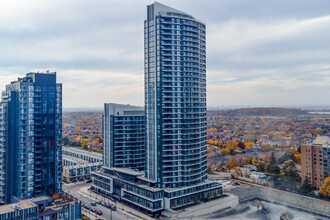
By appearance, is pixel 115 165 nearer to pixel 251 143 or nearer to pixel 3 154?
pixel 3 154

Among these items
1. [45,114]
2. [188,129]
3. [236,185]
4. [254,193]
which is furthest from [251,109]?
[45,114]

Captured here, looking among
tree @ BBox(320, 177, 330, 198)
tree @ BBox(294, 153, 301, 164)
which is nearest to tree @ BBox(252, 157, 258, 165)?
tree @ BBox(294, 153, 301, 164)

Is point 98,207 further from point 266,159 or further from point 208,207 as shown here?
point 266,159

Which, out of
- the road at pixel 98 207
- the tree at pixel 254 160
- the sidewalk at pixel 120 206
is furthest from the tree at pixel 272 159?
Result: the road at pixel 98 207

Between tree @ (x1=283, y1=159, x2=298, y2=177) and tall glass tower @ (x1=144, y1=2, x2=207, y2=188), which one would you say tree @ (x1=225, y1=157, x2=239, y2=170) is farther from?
tall glass tower @ (x1=144, y1=2, x2=207, y2=188)

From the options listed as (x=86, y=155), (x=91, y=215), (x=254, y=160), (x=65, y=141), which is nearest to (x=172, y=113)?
(x=91, y=215)

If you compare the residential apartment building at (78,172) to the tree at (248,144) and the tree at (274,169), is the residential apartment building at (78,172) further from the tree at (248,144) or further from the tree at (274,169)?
the tree at (248,144)
